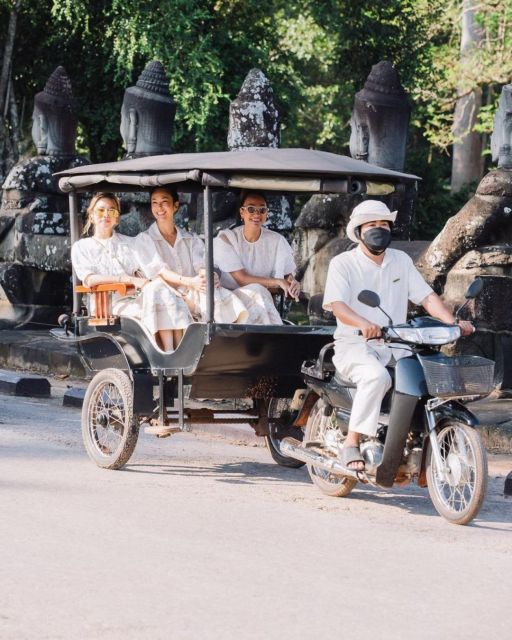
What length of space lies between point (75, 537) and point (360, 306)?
2217mm

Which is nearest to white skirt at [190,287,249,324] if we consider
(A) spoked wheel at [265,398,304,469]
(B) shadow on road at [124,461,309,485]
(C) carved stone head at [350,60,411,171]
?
(A) spoked wheel at [265,398,304,469]

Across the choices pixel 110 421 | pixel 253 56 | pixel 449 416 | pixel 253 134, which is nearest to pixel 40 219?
pixel 253 134

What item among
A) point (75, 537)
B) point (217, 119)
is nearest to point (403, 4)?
point (217, 119)

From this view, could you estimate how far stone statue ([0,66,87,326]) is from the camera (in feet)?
52.4

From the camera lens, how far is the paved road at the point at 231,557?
5.28m

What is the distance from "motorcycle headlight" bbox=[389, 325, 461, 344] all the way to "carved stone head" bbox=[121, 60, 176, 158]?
24.1 ft

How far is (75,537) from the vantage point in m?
6.69

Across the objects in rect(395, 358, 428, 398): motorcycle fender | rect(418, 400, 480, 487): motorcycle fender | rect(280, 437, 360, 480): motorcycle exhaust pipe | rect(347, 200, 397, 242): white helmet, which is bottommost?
rect(280, 437, 360, 480): motorcycle exhaust pipe

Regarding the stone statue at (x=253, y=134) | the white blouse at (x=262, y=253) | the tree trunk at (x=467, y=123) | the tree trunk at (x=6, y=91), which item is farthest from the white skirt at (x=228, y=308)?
the tree trunk at (x=467, y=123)

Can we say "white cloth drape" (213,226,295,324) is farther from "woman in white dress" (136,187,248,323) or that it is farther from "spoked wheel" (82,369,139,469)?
"spoked wheel" (82,369,139,469)

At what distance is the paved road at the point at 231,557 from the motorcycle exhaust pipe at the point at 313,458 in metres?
0.21

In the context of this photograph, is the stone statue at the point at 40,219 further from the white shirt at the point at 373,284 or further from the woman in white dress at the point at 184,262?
the white shirt at the point at 373,284

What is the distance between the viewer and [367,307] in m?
7.98

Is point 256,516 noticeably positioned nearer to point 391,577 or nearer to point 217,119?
point 391,577
